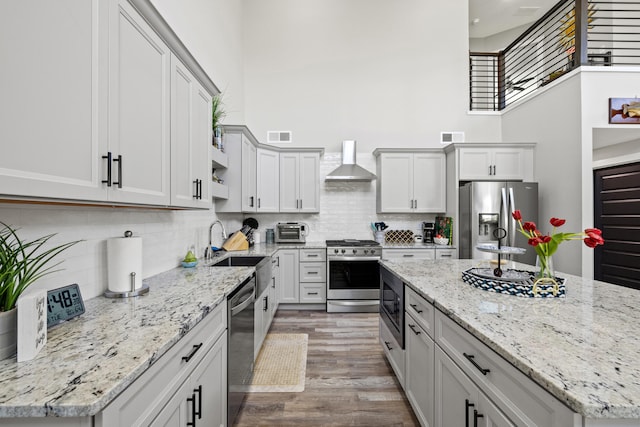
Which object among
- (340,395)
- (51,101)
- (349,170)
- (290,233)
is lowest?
(340,395)

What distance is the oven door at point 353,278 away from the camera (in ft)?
13.3

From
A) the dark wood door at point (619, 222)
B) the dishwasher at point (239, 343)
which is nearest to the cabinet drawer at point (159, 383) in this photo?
the dishwasher at point (239, 343)

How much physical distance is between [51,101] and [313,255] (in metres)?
3.47

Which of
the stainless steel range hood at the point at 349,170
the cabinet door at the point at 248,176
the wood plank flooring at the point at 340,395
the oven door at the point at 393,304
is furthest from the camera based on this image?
the stainless steel range hood at the point at 349,170

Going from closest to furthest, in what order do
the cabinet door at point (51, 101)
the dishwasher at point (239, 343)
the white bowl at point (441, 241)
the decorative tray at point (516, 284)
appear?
the cabinet door at point (51, 101) → the decorative tray at point (516, 284) → the dishwasher at point (239, 343) → the white bowl at point (441, 241)

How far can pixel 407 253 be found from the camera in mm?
4176

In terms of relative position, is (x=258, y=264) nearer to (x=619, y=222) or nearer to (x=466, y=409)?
(x=466, y=409)

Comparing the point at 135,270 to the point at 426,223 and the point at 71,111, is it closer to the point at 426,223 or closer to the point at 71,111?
the point at 71,111

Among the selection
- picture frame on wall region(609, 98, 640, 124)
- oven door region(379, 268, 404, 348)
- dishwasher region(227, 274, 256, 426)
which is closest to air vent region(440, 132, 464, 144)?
picture frame on wall region(609, 98, 640, 124)

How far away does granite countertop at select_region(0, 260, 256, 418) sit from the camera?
0.67 metres

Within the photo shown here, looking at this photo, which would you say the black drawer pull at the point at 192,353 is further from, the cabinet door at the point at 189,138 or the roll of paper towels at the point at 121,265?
the cabinet door at the point at 189,138

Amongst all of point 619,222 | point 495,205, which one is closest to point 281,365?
point 495,205

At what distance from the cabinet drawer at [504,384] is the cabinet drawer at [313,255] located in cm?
280

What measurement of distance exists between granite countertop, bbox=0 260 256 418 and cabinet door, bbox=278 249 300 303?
2499 millimetres
